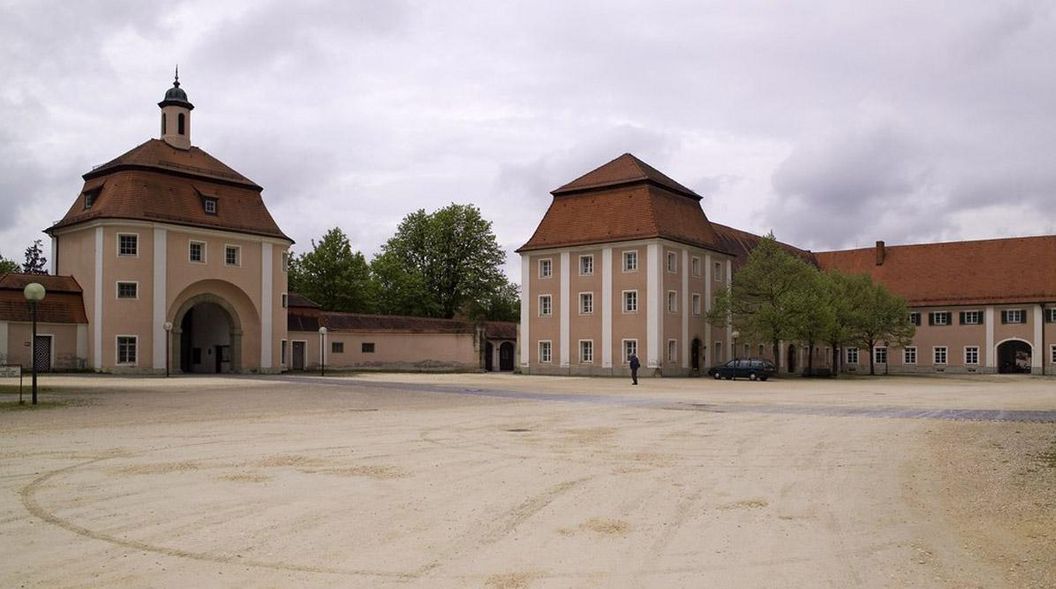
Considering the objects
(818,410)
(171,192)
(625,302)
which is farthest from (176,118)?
(818,410)

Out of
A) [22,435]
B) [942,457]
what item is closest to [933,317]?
[942,457]

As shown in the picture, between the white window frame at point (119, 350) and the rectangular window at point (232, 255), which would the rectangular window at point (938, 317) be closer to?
the rectangular window at point (232, 255)

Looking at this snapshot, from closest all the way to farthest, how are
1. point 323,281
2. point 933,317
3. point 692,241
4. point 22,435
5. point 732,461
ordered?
point 732,461, point 22,435, point 692,241, point 933,317, point 323,281

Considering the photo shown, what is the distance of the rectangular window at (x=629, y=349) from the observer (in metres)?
52.8

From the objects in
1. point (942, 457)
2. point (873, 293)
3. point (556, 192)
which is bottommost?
point (942, 457)

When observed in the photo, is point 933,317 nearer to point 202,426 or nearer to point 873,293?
point 873,293

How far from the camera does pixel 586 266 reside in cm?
5547

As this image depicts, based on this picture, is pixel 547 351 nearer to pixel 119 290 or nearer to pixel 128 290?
pixel 128 290

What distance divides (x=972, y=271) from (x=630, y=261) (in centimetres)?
3110

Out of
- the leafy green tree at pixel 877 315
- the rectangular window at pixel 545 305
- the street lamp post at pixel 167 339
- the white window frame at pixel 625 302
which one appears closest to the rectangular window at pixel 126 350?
the street lamp post at pixel 167 339

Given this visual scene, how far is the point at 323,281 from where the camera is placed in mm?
77875

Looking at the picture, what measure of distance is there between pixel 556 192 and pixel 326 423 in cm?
3969

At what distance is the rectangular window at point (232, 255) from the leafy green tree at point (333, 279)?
86.5 feet

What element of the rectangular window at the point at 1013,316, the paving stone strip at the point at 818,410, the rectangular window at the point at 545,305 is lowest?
the paving stone strip at the point at 818,410
